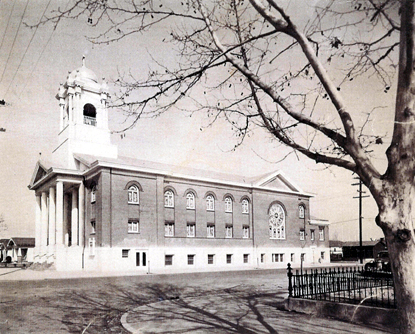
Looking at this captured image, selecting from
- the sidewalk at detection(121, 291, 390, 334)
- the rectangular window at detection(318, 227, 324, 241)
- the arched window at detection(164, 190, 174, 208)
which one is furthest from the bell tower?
the rectangular window at detection(318, 227, 324, 241)

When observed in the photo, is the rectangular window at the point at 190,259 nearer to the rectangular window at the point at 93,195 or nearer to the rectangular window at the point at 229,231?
the rectangular window at the point at 229,231

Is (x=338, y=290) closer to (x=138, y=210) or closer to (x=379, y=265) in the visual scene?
(x=379, y=265)

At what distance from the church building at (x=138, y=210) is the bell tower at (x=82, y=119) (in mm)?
107

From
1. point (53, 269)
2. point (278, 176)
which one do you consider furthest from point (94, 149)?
point (278, 176)

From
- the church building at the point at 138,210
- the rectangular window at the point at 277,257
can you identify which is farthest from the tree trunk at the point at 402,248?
the rectangular window at the point at 277,257

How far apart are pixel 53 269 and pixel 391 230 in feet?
117

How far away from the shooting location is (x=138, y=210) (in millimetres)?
38094

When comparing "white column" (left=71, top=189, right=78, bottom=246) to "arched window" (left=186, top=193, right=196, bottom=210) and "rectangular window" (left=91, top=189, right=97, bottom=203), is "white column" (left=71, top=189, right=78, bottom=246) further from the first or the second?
"arched window" (left=186, top=193, right=196, bottom=210)

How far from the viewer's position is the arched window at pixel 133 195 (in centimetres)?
3797

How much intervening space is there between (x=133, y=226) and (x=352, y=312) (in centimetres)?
3025

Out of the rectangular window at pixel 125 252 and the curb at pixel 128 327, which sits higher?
the curb at pixel 128 327

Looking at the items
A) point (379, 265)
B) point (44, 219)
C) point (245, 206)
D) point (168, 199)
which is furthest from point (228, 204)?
point (379, 265)

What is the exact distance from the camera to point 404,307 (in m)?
4.51

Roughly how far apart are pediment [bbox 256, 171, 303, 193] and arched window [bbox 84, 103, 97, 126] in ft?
69.4
